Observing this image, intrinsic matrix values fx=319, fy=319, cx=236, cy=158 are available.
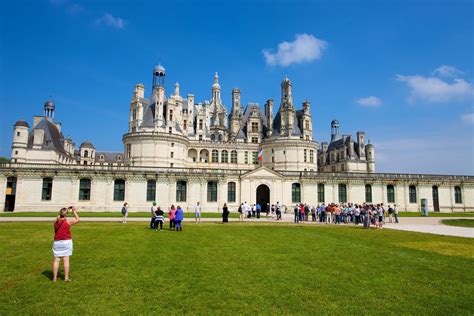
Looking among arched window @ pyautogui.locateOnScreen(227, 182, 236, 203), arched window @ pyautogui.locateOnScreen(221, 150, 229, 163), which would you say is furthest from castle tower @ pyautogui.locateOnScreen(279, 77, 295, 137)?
arched window @ pyautogui.locateOnScreen(227, 182, 236, 203)

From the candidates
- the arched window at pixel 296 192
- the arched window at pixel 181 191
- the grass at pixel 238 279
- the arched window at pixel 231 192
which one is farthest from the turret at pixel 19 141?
the grass at pixel 238 279

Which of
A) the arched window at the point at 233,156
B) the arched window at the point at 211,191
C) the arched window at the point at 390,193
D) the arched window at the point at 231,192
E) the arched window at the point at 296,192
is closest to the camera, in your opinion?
the arched window at the point at 211,191

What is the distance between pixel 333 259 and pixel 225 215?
52.4ft

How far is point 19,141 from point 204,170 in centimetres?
3101

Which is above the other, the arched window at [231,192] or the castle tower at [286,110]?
the castle tower at [286,110]

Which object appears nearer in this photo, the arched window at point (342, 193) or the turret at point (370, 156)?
the arched window at point (342, 193)

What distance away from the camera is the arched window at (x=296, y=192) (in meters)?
48.4

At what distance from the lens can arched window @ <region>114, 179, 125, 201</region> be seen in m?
44.0

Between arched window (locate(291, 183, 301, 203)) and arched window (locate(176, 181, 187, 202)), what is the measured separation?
16.1m

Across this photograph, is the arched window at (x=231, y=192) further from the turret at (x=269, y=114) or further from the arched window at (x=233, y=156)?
the turret at (x=269, y=114)

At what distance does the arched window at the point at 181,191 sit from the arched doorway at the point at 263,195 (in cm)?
1179

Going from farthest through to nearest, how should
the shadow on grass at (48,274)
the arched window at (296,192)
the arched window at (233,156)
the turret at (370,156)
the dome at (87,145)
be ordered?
the dome at (87,145) < the turret at (370,156) < the arched window at (233,156) < the arched window at (296,192) < the shadow on grass at (48,274)

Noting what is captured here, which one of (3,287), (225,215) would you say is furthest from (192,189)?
(3,287)

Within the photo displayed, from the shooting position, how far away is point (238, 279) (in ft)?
29.8
